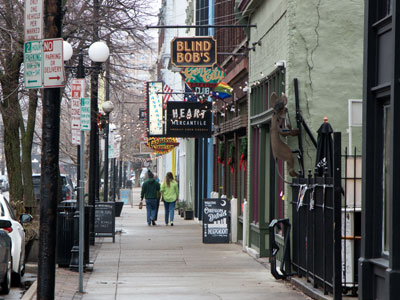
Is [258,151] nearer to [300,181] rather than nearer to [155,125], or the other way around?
[300,181]

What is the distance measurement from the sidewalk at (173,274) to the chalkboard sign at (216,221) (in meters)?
0.27

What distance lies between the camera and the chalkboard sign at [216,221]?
68.0 ft

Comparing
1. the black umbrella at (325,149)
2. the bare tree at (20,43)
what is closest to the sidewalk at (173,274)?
the black umbrella at (325,149)

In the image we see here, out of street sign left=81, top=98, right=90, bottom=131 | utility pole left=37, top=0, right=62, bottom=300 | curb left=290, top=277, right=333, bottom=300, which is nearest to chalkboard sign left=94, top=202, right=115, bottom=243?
street sign left=81, top=98, right=90, bottom=131

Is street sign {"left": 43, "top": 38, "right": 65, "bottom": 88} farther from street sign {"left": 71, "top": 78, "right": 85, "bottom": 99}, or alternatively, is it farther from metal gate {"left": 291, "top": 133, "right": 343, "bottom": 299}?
street sign {"left": 71, "top": 78, "right": 85, "bottom": 99}

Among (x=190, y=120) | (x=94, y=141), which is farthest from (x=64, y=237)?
(x=190, y=120)

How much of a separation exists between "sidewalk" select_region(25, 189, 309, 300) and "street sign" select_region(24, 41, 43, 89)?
12.4ft

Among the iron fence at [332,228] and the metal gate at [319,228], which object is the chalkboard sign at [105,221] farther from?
the iron fence at [332,228]

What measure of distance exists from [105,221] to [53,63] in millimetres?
13082

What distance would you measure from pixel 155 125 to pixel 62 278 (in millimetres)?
18888

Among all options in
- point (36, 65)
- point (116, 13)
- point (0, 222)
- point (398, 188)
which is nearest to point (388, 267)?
point (398, 188)

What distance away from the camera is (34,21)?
9.08 m

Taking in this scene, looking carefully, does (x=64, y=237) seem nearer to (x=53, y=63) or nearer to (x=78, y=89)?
(x=78, y=89)

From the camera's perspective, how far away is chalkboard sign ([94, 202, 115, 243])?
21641 millimetres
